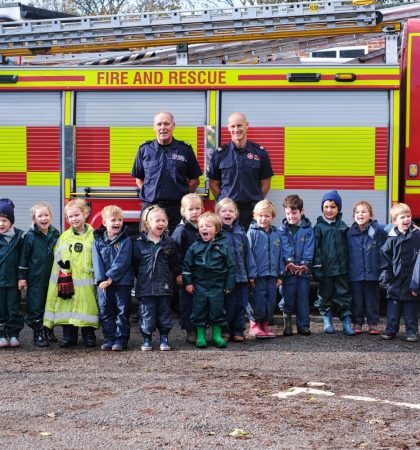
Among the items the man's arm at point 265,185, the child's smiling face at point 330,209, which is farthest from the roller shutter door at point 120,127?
the child's smiling face at point 330,209

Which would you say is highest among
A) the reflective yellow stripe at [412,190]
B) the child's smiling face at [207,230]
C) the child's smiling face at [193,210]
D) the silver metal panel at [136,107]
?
the silver metal panel at [136,107]

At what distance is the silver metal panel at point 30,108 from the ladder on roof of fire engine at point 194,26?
870 mm

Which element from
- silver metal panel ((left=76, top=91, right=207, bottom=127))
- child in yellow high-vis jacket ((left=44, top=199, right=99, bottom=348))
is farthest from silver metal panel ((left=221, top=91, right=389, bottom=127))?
child in yellow high-vis jacket ((left=44, top=199, right=99, bottom=348))

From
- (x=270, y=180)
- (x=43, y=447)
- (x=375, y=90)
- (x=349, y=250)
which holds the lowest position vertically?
(x=43, y=447)

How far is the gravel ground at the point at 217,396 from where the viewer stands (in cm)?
505

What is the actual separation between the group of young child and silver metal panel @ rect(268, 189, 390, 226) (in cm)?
107

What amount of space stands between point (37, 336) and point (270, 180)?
267 centimetres

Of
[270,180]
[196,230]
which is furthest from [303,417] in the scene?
[270,180]

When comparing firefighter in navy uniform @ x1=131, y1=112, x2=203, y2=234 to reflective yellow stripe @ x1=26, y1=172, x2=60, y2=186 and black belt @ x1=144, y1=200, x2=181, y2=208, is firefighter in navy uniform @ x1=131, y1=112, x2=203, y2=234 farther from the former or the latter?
reflective yellow stripe @ x1=26, y1=172, x2=60, y2=186

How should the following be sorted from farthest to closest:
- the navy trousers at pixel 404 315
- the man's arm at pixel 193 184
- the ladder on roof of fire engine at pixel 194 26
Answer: the ladder on roof of fire engine at pixel 194 26 < the man's arm at pixel 193 184 < the navy trousers at pixel 404 315

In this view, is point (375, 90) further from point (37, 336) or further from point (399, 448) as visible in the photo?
point (399, 448)

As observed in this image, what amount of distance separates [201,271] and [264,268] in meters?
0.64

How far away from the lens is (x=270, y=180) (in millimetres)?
9125

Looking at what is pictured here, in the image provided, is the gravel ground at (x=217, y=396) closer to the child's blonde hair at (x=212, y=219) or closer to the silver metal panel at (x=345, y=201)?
the child's blonde hair at (x=212, y=219)
